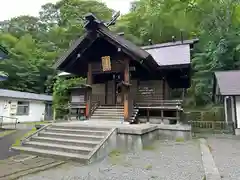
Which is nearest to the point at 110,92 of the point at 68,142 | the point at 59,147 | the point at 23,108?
the point at 68,142

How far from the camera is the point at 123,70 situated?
1038 cm

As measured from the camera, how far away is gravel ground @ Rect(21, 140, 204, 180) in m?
4.21

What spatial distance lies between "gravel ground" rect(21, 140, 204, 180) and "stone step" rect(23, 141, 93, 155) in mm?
539

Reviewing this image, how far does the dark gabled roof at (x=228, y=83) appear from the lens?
1048 cm

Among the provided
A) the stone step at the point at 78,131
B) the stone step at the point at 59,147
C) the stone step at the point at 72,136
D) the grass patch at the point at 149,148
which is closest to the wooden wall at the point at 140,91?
the grass patch at the point at 149,148

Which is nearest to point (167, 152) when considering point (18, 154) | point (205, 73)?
point (18, 154)

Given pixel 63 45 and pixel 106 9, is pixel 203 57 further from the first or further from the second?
pixel 63 45

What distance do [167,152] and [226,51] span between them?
1349cm

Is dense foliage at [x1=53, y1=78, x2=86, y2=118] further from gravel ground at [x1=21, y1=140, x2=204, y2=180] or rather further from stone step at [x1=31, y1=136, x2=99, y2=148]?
gravel ground at [x1=21, y1=140, x2=204, y2=180]

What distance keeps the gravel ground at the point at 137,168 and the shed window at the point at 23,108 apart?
15820 mm

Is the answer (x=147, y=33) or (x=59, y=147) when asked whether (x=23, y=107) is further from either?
(x=147, y=33)

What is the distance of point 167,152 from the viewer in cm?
651

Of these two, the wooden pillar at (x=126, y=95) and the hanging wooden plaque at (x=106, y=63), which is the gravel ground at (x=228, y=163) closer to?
the wooden pillar at (x=126, y=95)

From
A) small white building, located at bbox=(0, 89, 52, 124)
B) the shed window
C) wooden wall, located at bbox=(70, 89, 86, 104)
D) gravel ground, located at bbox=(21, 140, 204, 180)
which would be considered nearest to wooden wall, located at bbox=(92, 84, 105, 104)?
wooden wall, located at bbox=(70, 89, 86, 104)
